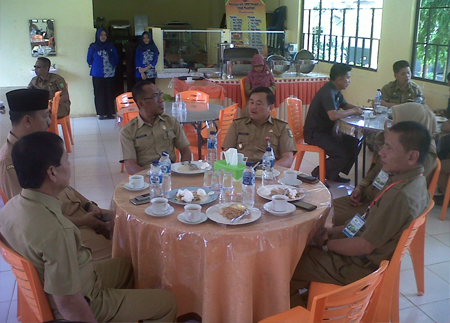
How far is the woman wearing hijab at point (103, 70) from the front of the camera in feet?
25.4

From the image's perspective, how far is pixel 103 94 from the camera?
8094 millimetres

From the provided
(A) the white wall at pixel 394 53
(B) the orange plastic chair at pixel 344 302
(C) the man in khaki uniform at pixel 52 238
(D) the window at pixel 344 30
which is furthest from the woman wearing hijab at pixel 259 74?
(B) the orange plastic chair at pixel 344 302

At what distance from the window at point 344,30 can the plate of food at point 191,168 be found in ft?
18.5

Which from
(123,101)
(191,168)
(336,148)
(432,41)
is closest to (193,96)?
(123,101)

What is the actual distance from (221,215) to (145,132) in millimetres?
1340

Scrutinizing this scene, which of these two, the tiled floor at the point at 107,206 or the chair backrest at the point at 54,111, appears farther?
the chair backrest at the point at 54,111

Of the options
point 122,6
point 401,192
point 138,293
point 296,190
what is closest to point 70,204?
point 138,293

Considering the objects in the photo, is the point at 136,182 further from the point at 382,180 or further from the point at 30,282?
the point at 382,180

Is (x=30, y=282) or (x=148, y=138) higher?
(x=148, y=138)

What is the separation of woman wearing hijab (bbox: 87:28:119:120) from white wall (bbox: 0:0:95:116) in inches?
15.2

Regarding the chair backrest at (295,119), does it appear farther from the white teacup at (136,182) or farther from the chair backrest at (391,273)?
the chair backrest at (391,273)

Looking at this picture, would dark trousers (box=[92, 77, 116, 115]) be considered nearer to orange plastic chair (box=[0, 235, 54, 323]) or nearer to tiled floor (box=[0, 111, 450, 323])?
tiled floor (box=[0, 111, 450, 323])

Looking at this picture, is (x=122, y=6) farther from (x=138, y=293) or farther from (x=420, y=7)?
(x=138, y=293)

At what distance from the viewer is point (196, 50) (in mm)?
9898
